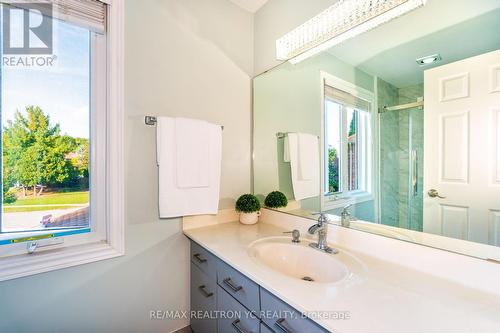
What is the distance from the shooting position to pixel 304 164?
144 cm

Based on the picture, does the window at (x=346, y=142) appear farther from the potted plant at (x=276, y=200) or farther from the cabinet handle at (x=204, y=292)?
the cabinet handle at (x=204, y=292)

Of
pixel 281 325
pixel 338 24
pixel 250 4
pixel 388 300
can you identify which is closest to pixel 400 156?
pixel 388 300

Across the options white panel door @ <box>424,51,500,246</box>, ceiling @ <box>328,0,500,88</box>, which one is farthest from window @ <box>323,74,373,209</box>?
white panel door @ <box>424,51,500,246</box>

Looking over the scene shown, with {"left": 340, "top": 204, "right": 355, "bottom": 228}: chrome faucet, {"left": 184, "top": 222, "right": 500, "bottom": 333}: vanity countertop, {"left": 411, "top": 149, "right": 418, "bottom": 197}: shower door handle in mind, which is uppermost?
{"left": 411, "top": 149, "right": 418, "bottom": 197}: shower door handle

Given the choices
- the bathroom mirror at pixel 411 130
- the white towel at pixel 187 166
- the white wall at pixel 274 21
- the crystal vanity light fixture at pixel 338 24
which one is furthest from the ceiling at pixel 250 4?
the white towel at pixel 187 166

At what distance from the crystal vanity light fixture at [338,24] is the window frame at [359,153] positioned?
0.18m

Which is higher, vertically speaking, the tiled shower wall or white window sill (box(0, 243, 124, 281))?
the tiled shower wall

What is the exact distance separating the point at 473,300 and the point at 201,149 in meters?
1.33

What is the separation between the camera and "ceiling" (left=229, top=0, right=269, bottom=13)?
1679 mm

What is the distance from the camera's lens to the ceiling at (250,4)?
1679mm

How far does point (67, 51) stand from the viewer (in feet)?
3.80

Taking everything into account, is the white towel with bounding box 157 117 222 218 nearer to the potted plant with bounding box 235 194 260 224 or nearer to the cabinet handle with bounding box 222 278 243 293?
the potted plant with bounding box 235 194 260 224

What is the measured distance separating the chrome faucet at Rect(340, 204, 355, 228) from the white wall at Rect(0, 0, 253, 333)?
2.58ft

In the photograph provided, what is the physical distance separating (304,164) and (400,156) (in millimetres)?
553
